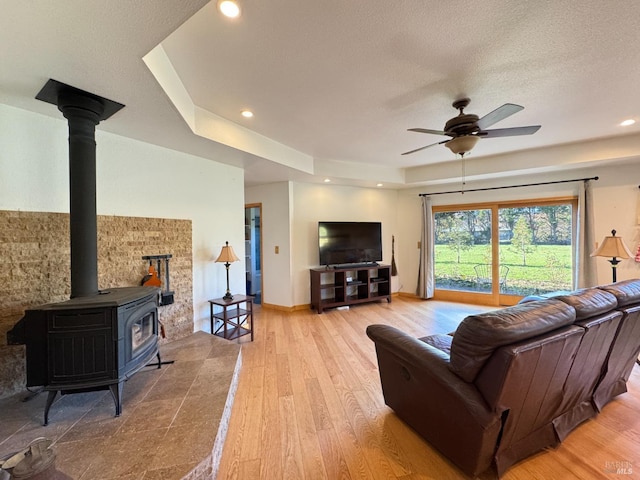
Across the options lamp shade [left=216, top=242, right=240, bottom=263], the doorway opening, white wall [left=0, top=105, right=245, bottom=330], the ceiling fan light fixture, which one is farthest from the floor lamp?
the doorway opening

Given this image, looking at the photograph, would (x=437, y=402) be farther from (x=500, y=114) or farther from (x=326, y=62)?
(x=326, y=62)

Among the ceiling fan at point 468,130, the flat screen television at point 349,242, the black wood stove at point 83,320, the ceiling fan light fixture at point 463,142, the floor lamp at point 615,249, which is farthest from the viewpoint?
the flat screen television at point 349,242

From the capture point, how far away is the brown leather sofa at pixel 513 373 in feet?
4.33

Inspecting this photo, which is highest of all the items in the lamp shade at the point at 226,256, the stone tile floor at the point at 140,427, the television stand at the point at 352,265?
the lamp shade at the point at 226,256

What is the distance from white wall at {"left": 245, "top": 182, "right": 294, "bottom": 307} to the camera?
4789mm

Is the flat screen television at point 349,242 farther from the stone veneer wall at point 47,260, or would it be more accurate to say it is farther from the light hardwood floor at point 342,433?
the stone veneer wall at point 47,260

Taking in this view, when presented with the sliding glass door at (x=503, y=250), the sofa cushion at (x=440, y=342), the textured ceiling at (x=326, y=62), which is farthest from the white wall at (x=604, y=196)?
the sofa cushion at (x=440, y=342)

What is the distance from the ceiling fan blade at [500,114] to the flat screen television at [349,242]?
2951 mm

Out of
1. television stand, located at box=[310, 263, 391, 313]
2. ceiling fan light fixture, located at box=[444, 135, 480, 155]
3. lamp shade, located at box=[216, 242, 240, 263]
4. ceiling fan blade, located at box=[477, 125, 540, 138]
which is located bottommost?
television stand, located at box=[310, 263, 391, 313]

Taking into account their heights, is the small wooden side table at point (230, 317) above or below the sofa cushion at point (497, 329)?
below

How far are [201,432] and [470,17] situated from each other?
2999 millimetres

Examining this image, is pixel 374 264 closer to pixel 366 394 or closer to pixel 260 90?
pixel 366 394

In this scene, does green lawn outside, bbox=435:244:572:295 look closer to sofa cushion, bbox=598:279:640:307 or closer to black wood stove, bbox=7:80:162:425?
sofa cushion, bbox=598:279:640:307

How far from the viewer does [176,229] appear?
312 centimetres
